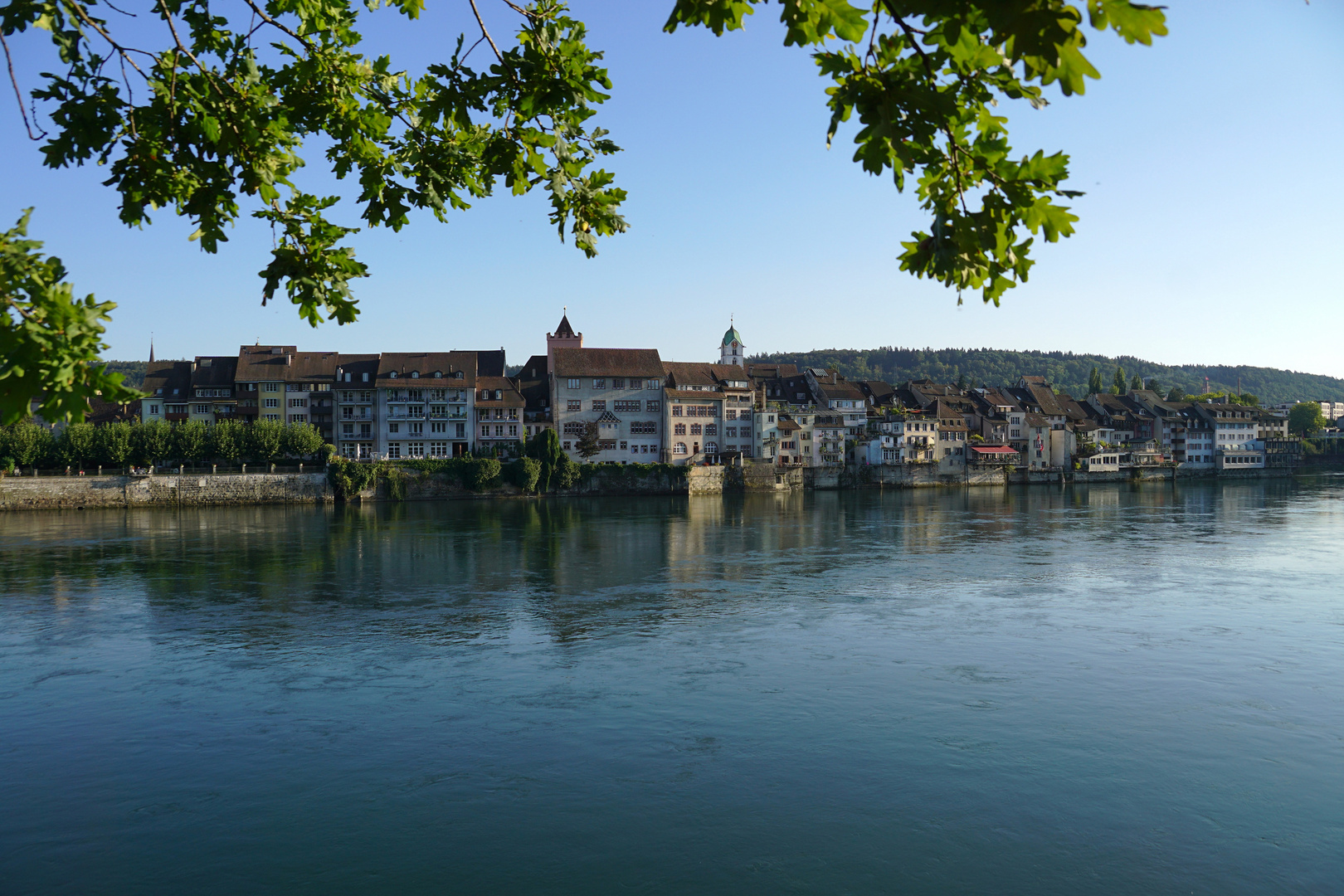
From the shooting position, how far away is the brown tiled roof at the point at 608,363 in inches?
3568

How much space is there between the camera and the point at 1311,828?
12.3 m

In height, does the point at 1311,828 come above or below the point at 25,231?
below

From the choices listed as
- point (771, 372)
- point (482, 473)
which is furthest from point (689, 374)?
point (482, 473)

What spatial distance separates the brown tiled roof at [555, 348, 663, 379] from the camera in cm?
9062

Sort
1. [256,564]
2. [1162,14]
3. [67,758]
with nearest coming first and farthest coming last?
[1162,14], [67,758], [256,564]

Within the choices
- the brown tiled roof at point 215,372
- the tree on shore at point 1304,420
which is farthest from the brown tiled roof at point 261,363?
the tree on shore at point 1304,420

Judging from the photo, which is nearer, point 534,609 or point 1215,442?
point 534,609

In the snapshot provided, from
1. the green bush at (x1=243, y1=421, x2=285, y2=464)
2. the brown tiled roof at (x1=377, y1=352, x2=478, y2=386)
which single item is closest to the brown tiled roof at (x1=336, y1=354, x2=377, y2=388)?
the brown tiled roof at (x1=377, y1=352, x2=478, y2=386)

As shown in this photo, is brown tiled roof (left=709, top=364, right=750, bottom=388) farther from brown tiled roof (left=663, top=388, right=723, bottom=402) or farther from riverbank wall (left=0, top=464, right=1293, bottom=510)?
riverbank wall (left=0, top=464, right=1293, bottom=510)

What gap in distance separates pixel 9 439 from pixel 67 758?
73.1 meters

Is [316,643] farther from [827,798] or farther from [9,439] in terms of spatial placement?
[9,439]

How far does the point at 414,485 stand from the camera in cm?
7938

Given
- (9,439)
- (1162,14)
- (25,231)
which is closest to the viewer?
(1162,14)

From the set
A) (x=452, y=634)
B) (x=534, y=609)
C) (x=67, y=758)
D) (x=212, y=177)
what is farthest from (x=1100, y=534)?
(x=212, y=177)
